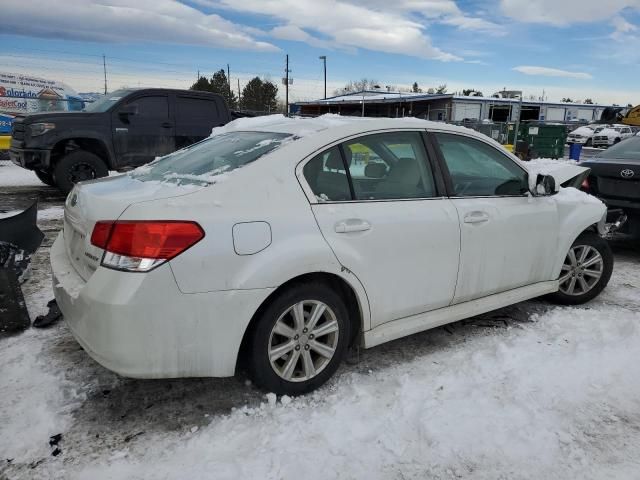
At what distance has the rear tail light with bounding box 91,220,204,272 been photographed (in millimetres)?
2414

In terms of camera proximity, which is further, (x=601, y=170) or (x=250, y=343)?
(x=601, y=170)

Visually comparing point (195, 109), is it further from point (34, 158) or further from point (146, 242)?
point (146, 242)

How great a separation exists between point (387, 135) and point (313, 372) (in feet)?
5.15

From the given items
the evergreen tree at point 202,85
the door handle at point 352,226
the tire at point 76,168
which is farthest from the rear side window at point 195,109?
the evergreen tree at point 202,85

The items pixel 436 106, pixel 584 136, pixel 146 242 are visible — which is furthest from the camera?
pixel 436 106

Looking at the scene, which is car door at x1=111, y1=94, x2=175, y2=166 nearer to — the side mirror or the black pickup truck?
the black pickup truck

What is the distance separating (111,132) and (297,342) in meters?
8.09

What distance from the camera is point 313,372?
9.77ft

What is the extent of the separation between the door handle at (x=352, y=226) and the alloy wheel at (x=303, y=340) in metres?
0.44

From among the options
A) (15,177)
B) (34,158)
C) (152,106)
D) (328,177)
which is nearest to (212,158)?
(328,177)

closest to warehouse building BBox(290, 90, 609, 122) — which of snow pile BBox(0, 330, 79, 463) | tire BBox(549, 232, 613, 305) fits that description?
tire BBox(549, 232, 613, 305)

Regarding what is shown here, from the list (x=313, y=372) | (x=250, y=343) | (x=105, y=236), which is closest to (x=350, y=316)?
(x=313, y=372)

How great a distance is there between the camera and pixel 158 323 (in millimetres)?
2445

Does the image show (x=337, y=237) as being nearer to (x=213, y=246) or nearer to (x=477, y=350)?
(x=213, y=246)
